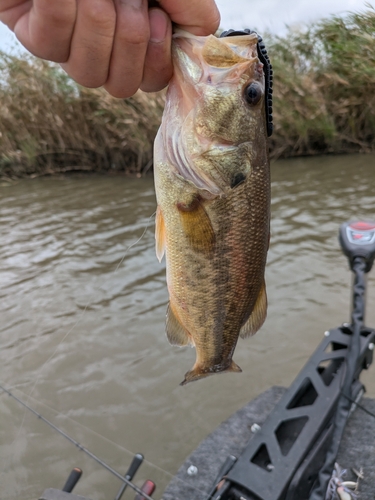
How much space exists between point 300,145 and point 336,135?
0.92 meters

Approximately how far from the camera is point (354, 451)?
277 centimetres

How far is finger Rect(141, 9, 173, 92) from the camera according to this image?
116 cm

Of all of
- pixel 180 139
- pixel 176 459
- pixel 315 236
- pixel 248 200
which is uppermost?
pixel 180 139

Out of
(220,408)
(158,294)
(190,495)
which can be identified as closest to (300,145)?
(158,294)

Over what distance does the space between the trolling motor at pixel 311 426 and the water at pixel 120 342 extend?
100 centimetres

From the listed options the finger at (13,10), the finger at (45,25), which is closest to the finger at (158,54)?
the finger at (45,25)

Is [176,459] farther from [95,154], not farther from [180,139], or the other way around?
[95,154]

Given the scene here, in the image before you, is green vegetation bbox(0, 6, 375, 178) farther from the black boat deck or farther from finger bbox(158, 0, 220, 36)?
finger bbox(158, 0, 220, 36)

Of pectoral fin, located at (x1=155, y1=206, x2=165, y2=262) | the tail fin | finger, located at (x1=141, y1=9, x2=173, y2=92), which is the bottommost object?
the tail fin

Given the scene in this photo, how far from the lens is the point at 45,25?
1056 millimetres

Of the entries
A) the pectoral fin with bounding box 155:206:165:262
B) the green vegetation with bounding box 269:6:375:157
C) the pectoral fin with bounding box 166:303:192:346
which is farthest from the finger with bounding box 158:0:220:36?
the green vegetation with bounding box 269:6:375:157

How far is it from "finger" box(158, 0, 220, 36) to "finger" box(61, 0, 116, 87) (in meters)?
0.17

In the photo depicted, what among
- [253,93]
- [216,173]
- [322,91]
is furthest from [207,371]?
[322,91]

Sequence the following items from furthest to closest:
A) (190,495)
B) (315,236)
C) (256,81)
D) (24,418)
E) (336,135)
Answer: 1. (336,135)
2. (315,236)
3. (24,418)
4. (190,495)
5. (256,81)
